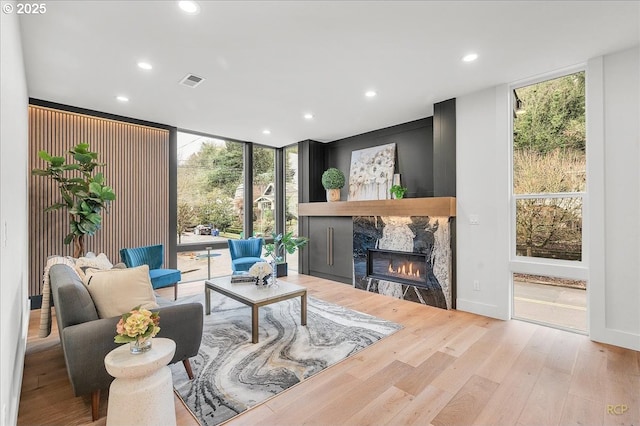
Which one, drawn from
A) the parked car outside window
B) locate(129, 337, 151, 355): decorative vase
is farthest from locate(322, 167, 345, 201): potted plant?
locate(129, 337, 151, 355): decorative vase

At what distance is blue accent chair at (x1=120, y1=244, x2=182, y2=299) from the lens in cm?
391

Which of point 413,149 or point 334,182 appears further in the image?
point 334,182

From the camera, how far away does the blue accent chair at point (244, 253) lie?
15.9ft

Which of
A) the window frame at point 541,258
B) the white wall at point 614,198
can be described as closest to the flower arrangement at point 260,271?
the window frame at point 541,258

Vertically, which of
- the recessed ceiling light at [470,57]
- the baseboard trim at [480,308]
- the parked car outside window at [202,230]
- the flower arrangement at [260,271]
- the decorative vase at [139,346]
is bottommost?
the baseboard trim at [480,308]

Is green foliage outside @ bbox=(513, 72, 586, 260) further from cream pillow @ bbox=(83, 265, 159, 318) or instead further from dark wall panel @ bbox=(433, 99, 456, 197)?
cream pillow @ bbox=(83, 265, 159, 318)

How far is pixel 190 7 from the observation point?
2.15 metres

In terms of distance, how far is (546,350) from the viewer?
2736 millimetres

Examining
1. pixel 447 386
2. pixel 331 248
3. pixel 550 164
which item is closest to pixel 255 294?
pixel 447 386

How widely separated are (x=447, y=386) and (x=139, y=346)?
2.07m

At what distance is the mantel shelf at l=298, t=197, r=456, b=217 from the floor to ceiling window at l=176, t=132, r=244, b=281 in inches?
55.6

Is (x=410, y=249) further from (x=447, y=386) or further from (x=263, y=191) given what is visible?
(x=263, y=191)

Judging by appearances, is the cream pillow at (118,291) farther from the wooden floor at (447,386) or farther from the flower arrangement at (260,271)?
the flower arrangement at (260,271)

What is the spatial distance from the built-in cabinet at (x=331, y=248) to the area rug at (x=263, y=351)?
58.5 inches
